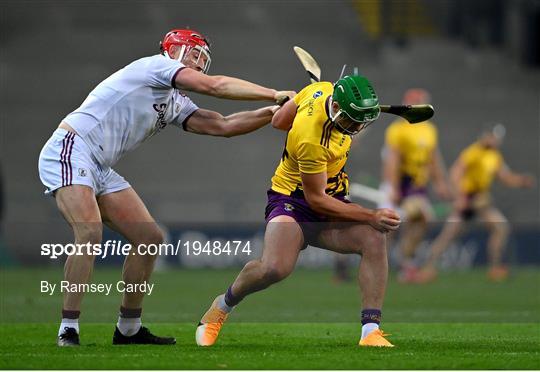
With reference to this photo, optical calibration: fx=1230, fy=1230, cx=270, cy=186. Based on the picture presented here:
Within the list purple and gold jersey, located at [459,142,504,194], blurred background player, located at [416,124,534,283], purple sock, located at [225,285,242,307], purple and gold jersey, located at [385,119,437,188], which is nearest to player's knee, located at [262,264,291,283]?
purple sock, located at [225,285,242,307]

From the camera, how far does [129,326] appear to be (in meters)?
Answer: 9.27

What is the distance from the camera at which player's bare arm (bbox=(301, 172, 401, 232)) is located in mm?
8727

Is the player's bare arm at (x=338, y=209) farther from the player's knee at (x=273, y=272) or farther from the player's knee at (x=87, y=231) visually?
the player's knee at (x=87, y=231)

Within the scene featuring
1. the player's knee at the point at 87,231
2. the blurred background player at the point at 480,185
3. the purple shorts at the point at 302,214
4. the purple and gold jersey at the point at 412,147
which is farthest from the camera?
the blurred background player at the point at 480,185

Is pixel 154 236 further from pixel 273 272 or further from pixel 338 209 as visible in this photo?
pixel 338 209

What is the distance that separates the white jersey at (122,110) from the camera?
903 centimetres

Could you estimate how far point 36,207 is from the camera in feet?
72.9

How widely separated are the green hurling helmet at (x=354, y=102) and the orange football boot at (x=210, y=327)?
5.74ft

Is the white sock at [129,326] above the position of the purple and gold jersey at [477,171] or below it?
below

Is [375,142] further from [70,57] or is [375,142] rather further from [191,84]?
[191,84]

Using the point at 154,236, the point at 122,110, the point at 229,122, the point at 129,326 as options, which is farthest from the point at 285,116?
the point at 129,326

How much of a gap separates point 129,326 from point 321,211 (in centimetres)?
173

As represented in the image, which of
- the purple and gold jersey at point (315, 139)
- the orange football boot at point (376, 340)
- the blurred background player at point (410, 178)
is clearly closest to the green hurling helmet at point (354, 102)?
the purple and gold jersey at point (315, 139)

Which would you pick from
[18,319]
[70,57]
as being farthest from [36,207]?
[18,319]
